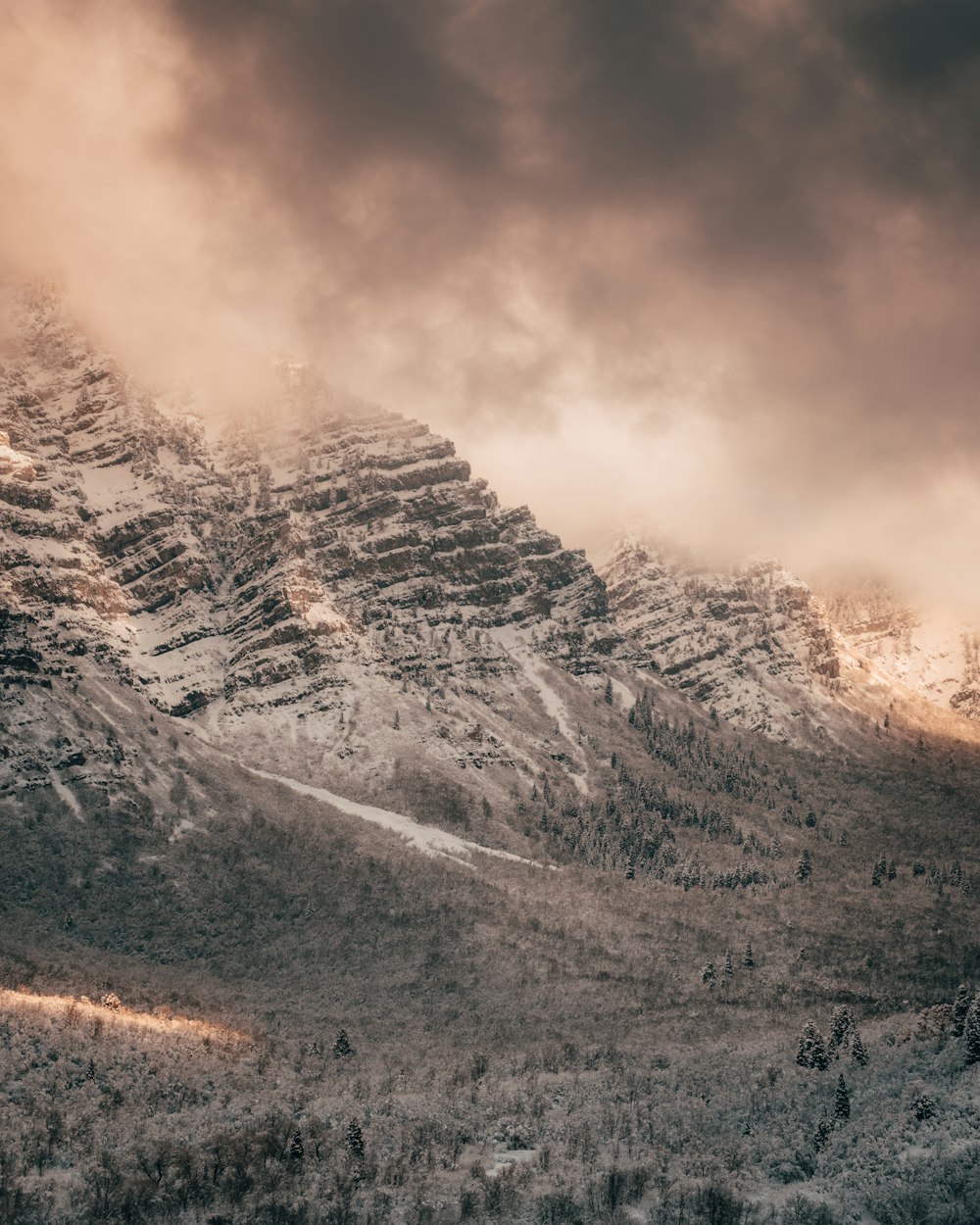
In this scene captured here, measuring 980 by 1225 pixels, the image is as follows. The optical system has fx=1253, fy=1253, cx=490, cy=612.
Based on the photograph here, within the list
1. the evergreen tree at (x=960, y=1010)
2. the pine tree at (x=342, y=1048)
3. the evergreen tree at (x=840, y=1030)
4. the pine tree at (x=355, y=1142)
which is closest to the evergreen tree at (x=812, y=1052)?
the evergreen tree at (x=840, y=1030)

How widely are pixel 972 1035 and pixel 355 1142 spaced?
53865 millimetres

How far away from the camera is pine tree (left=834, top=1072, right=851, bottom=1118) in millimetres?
106375

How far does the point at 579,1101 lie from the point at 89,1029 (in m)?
49.9

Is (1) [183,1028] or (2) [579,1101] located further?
(1) [183,1028]

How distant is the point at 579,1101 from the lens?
125 metres

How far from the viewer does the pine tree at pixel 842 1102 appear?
106 m

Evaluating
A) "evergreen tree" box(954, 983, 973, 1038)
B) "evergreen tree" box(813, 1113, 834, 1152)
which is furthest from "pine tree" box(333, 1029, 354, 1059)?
"evergreen tree" box(954, 983, 973, 1038)

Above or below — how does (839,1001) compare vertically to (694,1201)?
above

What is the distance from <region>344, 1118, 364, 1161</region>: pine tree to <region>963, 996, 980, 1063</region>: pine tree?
5247 centimetres

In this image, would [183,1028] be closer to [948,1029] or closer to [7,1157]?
[7,1157]

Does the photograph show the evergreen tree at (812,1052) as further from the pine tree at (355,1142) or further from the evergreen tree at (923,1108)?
the pine tree at (355,1142)

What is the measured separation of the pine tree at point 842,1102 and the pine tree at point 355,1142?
4078 cm

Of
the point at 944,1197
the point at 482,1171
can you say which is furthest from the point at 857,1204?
the point at 482,1171

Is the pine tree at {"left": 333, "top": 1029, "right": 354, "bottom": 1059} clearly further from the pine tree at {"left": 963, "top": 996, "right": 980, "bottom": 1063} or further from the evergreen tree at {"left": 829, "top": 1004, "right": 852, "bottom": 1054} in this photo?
the pine tree at {"left": 963, "top": 996, "right": 980, "bottom": 1063}
